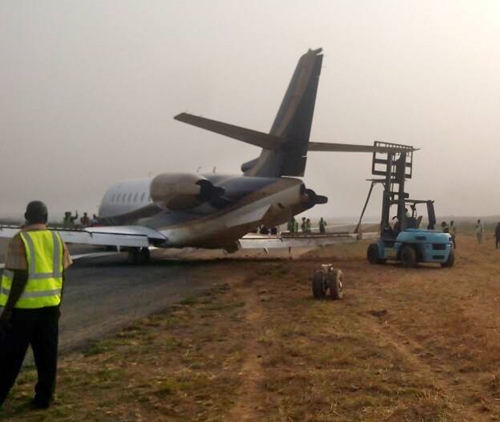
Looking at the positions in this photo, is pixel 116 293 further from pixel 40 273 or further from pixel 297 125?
pixel 297 125

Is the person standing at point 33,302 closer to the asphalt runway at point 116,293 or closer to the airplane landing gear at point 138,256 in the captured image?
the asphalt runway at point 116,293

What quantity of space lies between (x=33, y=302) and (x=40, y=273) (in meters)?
0.31

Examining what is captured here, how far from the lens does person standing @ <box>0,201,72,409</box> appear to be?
6.20m

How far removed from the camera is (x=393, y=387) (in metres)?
6.89

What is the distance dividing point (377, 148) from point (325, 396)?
18.0 m

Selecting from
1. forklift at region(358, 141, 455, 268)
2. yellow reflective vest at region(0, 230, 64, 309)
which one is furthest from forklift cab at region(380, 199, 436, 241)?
yellow reflective vest at region(0, 230, 64, 309)

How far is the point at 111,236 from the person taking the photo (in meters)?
24.1

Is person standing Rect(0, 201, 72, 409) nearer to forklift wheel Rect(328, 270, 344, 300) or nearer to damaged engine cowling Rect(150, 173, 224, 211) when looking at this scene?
forklift wheel Rect(328, 270, 344, 300)

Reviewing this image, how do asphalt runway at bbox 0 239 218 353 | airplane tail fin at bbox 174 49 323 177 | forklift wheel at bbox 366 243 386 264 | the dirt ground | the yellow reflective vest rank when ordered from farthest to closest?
forklift wheel at bbox 366 243 386 264 < airplane tail fin at bbox 174 49 323 177 < asphalt runway at bbox 0 239 218 353 < the yellow reflective vest < the dirt ground

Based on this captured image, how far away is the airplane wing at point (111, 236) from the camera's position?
23.0m

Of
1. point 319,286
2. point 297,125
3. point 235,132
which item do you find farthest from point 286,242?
point 319,286

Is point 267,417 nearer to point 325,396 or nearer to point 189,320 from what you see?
point 325,396

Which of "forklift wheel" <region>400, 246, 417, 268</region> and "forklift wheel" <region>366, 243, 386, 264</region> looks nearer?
"forklift wheel" <region>400, 246, 417, 268</region>

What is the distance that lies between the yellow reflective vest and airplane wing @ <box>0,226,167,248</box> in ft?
53.8
